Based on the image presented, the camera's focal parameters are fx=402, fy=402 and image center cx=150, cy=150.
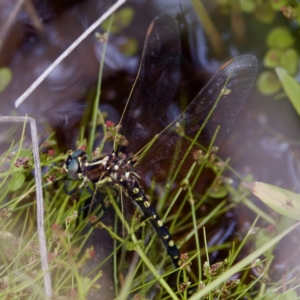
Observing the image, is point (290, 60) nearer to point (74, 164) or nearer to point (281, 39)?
point (281, 39)

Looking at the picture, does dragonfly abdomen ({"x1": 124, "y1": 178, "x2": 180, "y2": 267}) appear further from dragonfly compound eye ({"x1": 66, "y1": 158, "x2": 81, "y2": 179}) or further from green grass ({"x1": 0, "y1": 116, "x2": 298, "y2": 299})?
dragonfly compound eye ({"x1": 66, "y1": 158, "x2": 81, "y2": 179})

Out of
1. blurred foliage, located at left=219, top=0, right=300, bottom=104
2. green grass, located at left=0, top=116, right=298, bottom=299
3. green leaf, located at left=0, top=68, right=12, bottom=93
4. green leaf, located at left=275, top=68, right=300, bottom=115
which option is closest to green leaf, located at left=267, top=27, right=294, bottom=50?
blurred foliage, located at left=219, top=0, right=300, bottom=104

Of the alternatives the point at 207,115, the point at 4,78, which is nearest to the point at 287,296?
the point at 207,115

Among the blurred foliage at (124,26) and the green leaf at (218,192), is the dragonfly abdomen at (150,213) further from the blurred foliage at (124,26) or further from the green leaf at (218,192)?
the blurred foliage at (124,26)

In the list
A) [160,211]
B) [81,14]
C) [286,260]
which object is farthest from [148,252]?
[81,14]

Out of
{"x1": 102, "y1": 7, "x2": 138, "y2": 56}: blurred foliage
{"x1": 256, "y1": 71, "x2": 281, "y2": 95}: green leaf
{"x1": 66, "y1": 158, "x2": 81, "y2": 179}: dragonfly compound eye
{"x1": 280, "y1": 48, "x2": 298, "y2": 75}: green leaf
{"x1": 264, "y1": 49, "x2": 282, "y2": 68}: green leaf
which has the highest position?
{"x1": 102, "y1": 7, "x2": 138, "y2": 56}: blurred foliage

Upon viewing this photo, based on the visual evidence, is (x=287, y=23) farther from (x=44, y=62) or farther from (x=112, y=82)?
(x=44, y=62)
